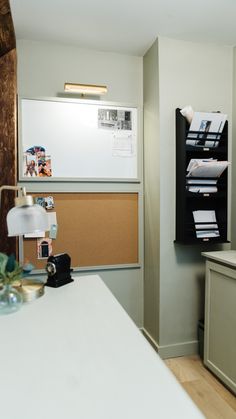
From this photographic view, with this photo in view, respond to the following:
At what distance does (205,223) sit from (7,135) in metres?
1.75

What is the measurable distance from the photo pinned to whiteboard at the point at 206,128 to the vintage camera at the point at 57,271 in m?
1.40

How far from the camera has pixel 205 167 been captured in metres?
2.27

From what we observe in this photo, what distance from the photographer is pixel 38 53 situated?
241 cm

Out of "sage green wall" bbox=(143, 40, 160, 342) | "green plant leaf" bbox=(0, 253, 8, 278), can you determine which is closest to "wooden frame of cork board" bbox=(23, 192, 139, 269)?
"sage green wall" bbox=(143, 40, 160, 342)

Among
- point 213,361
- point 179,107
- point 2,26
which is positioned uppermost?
point 2,26

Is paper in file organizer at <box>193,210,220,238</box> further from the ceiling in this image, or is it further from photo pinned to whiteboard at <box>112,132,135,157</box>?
the ceiling

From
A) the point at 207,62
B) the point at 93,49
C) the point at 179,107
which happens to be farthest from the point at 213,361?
the point at 93,49

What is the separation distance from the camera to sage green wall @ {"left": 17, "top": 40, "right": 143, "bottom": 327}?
2398mm

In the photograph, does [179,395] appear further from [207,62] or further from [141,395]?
[207,62]

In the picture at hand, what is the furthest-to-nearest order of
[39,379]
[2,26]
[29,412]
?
[2,26] → [39,379] → [29,412]

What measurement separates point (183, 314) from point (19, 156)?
193 centimetres

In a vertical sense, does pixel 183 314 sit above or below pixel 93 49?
below

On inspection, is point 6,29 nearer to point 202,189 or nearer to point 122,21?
point 122,21

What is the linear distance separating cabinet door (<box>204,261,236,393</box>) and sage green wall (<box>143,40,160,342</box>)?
1.42 feet
